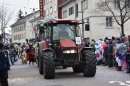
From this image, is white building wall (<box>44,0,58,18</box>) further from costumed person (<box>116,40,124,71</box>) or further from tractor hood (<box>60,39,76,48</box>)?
tractor hood (<box>60,39,76,48</box>)

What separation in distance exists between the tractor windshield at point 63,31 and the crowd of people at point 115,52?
121 inches

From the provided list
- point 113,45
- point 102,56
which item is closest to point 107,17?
point 102,56

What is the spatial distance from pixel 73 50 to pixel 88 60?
2.60 ft

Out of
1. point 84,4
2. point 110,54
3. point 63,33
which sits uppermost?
point 84,4

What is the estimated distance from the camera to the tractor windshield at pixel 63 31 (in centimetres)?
1377

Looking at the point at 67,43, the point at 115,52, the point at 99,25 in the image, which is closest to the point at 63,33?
the point at 67,43

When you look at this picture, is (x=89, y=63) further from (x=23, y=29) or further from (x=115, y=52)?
(x=23, y=29)

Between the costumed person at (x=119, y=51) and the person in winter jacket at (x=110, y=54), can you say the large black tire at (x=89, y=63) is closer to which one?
the costumed person at (x=119, y=51)

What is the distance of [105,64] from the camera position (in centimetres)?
1927

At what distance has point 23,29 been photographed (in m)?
96.2

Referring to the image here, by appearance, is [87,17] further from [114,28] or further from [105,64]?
[105,64]

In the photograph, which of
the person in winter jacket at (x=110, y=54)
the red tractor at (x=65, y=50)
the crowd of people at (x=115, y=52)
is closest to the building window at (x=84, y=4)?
the crowd of people at (x=115, y=52)

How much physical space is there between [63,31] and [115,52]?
4.44 metres

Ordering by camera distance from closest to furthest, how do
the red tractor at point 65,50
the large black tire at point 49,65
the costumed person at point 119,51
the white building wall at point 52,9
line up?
the large black tire at point 49,65 < the red tractor at point 65,50 < the costumed person at point 119,51 < the white building wall at point 52,9
